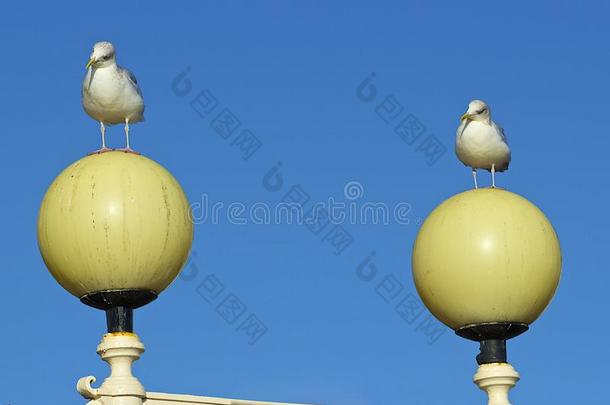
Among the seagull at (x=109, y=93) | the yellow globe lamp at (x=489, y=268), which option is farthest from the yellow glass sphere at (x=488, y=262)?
the seagull at (x=109, y=93)

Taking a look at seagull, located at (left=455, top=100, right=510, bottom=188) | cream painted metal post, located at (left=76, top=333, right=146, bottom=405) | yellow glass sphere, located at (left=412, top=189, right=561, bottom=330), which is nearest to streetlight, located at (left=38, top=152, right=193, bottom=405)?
cream painted metal post, located at (left=76, top=333, right=146, bottom=405)

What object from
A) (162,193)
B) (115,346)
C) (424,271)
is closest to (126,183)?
(162,193)

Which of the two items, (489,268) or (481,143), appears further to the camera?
(481,143)

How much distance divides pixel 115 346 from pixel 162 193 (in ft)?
3.51

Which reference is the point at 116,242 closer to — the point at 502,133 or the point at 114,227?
the point at 114,227

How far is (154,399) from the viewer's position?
11719 mm

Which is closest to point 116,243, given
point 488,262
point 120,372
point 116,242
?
point 116,242

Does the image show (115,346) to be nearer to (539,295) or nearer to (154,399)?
(154,399)

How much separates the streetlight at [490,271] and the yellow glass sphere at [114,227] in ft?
6.98

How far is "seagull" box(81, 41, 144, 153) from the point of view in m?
10.5

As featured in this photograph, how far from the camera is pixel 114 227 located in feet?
30.0

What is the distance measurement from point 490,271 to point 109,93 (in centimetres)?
316

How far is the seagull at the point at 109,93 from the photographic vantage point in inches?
414

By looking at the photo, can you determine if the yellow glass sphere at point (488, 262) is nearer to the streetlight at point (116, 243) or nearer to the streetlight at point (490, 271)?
the streetlight at point (490, 271)
